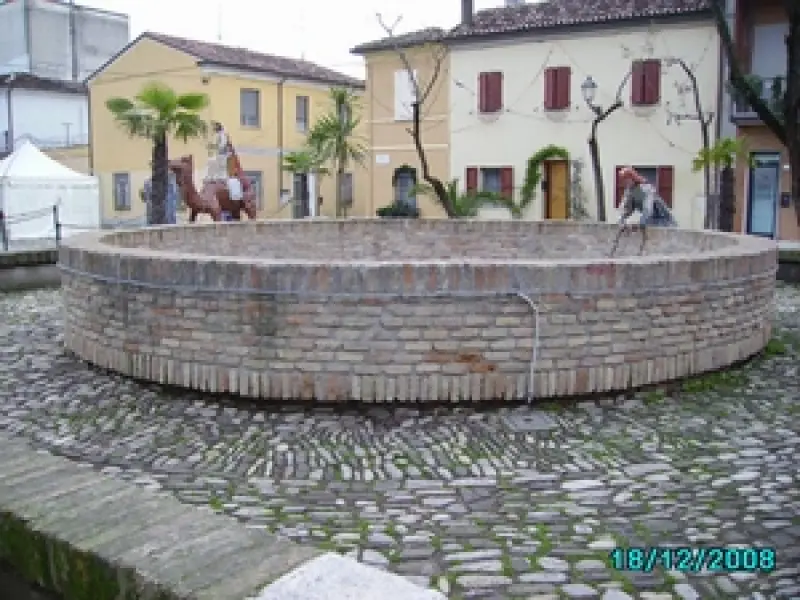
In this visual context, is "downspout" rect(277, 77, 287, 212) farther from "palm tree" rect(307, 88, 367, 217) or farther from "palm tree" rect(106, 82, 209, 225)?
"palm tree" rect(106, 82, 209, 225)

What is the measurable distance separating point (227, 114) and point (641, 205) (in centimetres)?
2563

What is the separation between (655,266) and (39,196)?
24.0 meters

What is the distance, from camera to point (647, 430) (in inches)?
238

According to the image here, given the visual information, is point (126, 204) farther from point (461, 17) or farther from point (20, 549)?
point (20, 549)

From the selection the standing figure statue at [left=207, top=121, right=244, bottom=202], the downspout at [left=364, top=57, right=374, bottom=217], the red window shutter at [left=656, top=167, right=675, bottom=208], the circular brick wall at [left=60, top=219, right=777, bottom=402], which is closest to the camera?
the circular brick wall at [left=60, top=219, right=777, bottom=402]

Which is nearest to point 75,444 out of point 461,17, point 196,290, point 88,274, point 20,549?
point 196,290

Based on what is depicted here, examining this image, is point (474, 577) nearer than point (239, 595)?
No

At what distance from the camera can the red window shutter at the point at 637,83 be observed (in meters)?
25.6

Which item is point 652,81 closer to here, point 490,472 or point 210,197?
point 210,197

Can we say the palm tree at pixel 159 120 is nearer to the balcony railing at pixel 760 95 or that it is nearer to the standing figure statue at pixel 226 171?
the standing figure statue at pixel 226 171

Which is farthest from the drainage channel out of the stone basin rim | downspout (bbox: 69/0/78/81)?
downspout (bbox: 69/0/78/81)

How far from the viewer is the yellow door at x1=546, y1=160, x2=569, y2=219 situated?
90.1ft

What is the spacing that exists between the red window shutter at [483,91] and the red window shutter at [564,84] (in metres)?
2.52

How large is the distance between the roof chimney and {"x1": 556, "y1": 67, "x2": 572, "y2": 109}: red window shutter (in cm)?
422
